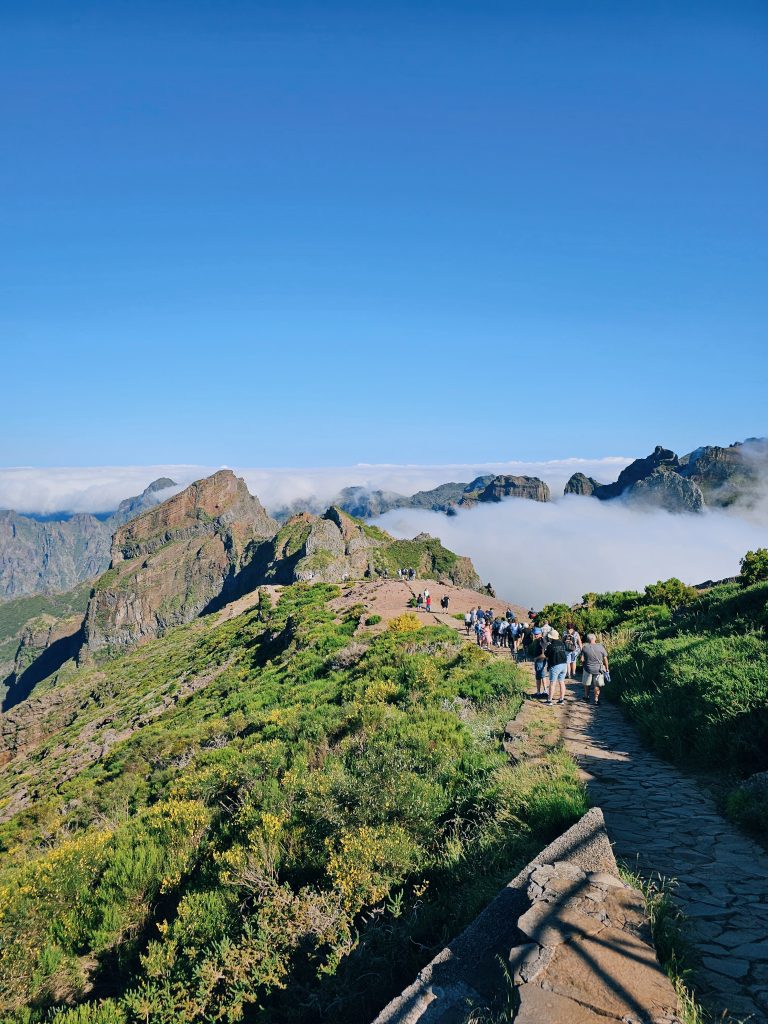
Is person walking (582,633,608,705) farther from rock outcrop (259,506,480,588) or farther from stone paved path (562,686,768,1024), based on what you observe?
rock outcrop (259,506,480,588)

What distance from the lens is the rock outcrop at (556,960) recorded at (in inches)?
137

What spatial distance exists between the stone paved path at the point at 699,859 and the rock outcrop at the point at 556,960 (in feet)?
2.10

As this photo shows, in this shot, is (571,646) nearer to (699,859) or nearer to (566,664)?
(566,664)

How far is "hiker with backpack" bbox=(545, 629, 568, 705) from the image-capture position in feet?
47.4

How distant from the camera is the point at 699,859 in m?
5.71

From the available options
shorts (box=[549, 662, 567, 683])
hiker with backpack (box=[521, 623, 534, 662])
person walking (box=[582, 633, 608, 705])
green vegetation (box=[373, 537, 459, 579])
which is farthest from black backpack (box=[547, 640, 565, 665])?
green vegetation (box=[373, 537, 459, 579])

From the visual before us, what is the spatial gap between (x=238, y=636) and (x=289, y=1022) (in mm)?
41654

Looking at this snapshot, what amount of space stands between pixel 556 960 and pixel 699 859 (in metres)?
2.88

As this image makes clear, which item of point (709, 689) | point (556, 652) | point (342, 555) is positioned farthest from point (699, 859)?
point (342, 555)

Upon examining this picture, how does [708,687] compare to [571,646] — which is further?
[571,646]

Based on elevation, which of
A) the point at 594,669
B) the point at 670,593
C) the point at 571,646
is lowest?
the point at 594,669

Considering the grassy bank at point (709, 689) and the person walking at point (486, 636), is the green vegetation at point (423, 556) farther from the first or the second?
the grassy bank at point (709, 689)

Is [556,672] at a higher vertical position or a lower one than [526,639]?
higher

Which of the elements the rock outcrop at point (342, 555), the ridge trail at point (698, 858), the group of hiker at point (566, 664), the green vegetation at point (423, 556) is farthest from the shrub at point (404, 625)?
the green vegetation at point (423, 556)
